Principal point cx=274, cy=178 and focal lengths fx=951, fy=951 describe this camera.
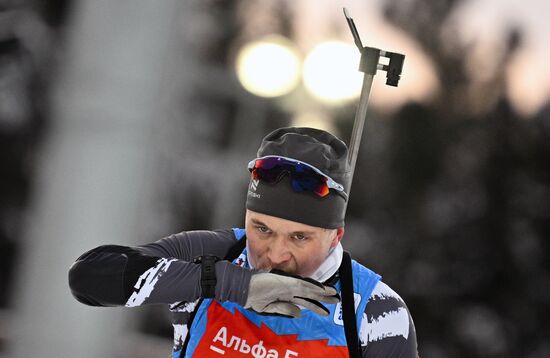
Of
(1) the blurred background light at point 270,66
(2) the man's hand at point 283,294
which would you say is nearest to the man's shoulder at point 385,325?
(2) the man's hand at point 283,294

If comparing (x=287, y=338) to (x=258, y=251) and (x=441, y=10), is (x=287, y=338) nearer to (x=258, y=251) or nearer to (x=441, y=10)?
(x=258, y=251)

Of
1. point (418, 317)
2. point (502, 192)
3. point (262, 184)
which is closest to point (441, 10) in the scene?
point (502, 192)

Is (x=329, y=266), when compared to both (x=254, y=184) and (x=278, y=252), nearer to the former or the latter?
(x=278, y=252)

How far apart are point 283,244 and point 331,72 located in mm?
7230

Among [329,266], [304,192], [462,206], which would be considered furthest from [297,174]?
[462,206]

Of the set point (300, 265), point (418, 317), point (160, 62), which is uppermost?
point (160, 62)

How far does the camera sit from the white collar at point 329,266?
285 cm

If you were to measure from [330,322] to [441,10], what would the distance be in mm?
18552

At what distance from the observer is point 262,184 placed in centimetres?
283

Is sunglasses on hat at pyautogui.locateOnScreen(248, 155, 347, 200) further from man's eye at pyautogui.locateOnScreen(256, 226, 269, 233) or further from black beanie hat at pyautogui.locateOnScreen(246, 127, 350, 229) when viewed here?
man's eye at pyautogui.locateOnScreen(256, 226, 269, 233)

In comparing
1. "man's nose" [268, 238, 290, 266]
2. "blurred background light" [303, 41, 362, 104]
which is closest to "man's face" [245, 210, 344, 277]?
"man's nose" [268, 238, 290, 266]

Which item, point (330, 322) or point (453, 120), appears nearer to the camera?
point (330, 322)

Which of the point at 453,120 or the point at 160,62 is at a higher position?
the point at 160,62

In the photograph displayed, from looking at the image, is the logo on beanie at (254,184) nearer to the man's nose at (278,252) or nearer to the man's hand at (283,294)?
the man's nose at (278,252)
